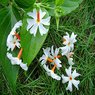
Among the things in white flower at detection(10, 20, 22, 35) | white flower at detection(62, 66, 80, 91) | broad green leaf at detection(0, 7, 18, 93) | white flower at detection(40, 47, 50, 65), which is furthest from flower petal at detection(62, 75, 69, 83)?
white flower at detection(10, 20, 22, 35)

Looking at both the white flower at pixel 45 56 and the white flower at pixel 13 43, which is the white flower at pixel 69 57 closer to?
the white flower at pixel 45 56

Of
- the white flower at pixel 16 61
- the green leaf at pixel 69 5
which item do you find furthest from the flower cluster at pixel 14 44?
the green leaf at pixel 69 5

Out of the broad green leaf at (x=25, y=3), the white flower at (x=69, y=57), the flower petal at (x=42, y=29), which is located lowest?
the white flower at (x=69, y=57)

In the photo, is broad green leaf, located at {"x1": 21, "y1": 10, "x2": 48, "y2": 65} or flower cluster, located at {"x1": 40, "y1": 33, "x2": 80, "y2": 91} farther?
flower cluster, located at {"x1": 40, "y1": 33, "x2": 80, "y2": 91}

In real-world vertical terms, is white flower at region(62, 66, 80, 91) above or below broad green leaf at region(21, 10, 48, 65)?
below

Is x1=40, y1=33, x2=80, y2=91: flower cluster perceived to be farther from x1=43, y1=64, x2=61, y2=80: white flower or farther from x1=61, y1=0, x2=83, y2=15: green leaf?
x1=61, y1=0, x2=83, y2=15: green leaf

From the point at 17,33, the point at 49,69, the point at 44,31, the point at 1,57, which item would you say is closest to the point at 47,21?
the point at 44,31

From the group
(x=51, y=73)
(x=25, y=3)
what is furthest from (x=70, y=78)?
(x=25, y=3)
